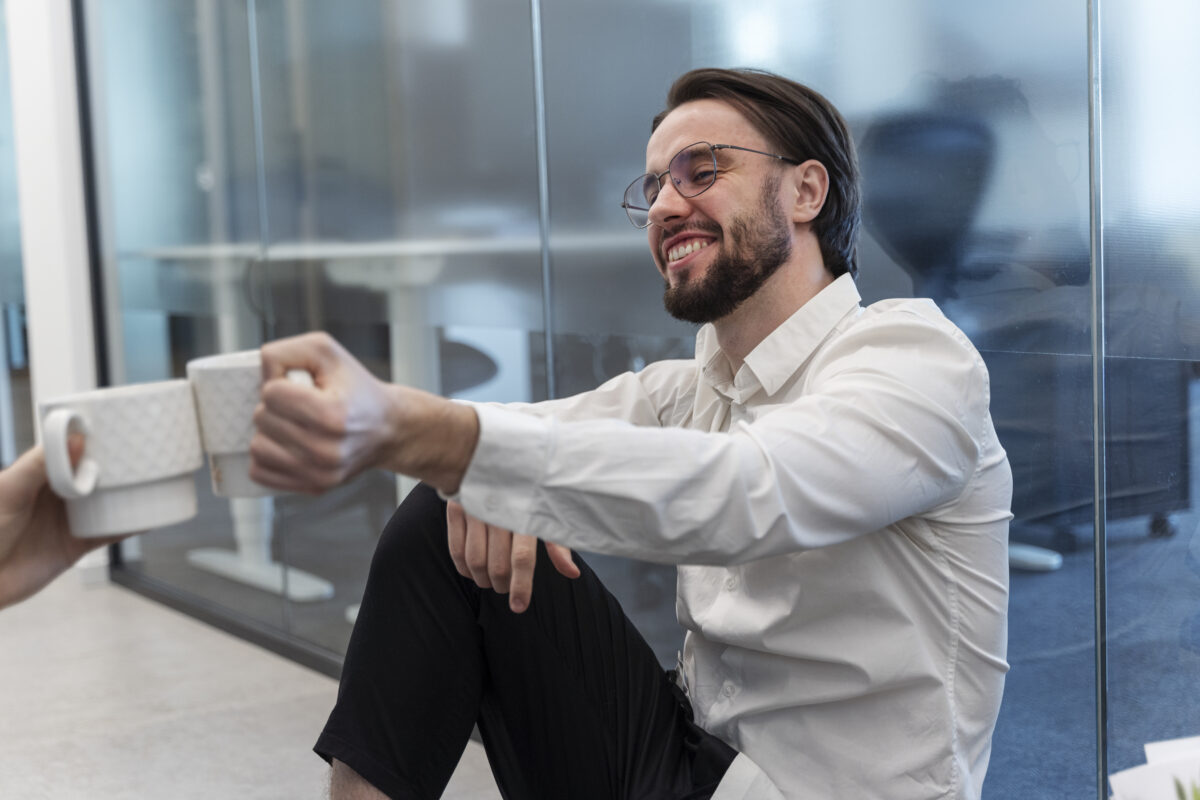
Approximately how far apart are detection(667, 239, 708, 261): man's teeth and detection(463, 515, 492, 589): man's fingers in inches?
18.6

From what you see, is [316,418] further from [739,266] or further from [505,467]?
[739,266]

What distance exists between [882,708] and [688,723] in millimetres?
251

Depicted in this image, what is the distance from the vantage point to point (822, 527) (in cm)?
106

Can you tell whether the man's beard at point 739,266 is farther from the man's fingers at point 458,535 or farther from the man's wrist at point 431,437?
the man's wrist at point 431,437

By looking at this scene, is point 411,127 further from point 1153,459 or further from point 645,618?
point 1153,459

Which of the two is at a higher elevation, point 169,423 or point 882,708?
point 169,423

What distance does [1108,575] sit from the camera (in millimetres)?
1711

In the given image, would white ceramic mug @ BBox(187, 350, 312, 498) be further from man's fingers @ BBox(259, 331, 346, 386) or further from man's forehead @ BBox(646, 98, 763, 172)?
man's forehead @ BBox(646, 98, 763, 172)

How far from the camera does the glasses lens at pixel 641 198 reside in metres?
1.70

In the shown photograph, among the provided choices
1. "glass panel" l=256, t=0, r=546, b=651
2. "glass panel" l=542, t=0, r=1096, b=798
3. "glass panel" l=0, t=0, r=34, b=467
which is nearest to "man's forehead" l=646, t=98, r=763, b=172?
"glass panel" l=542, t=0, r=1096, b=798

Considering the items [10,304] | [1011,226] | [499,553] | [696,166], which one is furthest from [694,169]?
[10,304]

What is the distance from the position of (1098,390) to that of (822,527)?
2.64 feet

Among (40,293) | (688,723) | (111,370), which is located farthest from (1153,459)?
(40,293)

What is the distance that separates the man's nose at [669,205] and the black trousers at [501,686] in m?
0.47
